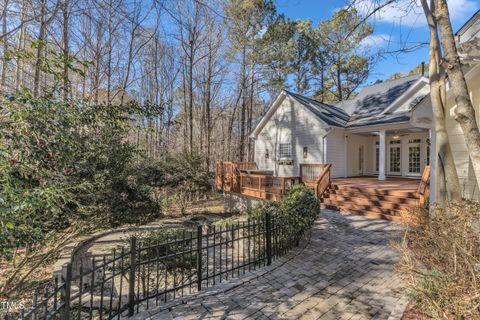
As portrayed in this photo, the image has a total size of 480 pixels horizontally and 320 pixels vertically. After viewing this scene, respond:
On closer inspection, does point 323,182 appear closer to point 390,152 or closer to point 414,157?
point 414,157

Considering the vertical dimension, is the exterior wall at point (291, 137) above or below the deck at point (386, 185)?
above

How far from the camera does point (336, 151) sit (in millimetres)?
14008

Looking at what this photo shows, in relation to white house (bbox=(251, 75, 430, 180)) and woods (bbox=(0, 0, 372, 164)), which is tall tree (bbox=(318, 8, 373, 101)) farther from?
white house (bbox=(251, 75, 430, 180))

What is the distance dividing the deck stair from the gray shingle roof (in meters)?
4.31

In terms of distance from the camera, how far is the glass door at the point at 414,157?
13805 mm

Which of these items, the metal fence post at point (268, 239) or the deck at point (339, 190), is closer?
the metal fence post at point (268, 239)

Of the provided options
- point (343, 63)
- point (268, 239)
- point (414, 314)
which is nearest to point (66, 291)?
point (268, 239)

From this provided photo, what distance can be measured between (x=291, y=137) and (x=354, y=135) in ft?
12.4

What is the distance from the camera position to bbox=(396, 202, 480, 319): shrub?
8.44ft

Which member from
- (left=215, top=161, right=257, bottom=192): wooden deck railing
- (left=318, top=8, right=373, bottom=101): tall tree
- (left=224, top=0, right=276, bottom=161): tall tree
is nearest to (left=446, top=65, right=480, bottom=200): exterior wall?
(left=215, top=161, right=257, bottom=192): wooden deck railing

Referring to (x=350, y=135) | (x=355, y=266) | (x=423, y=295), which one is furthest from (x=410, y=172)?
(x=423, y=295)

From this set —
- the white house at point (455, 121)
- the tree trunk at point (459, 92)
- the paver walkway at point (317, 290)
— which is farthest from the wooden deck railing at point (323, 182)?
the tree trunk at point (459, 92)

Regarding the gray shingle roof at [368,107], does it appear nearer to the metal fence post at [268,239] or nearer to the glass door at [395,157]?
the glass door at [395,157]

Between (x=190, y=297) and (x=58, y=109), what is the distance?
11.4ft
